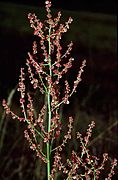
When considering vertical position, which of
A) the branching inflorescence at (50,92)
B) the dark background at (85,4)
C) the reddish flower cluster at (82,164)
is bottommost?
the reddish flower cluster at (82,164)

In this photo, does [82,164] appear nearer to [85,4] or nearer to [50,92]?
[50,92]

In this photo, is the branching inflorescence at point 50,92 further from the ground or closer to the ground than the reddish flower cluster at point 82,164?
further from the ground

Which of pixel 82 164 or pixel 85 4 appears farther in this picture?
pixel 85 4

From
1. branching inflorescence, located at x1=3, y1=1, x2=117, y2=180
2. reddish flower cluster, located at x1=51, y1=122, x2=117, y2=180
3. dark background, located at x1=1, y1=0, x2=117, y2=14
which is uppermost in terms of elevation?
dark background, located at x1=1, y1=0, x2=117, y2=14

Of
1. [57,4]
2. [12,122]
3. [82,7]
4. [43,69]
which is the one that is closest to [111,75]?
[12,122]

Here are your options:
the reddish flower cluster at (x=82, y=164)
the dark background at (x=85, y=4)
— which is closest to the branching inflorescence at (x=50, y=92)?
the reddish flower cluster at (x=82, y=164)

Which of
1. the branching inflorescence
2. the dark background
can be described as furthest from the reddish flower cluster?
the dark background

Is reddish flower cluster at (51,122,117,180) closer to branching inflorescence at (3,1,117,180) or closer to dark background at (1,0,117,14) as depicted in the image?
branching inflorescence at (3,1,117,180)

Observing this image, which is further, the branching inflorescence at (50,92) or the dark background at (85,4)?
the dark background at (85,4)

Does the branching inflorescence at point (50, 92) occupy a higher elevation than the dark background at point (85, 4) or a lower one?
lower

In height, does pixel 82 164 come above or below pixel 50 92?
below

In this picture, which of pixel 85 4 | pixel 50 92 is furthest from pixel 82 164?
pixel 85 4

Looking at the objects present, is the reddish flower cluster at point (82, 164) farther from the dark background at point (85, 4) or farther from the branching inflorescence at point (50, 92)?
the dark background at point (85, 4)

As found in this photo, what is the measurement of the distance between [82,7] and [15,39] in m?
5.95
